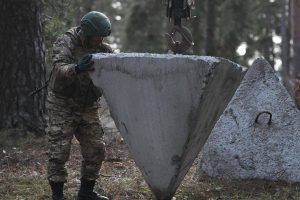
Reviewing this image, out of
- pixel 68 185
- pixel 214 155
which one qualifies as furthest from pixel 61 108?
pixel 214 155

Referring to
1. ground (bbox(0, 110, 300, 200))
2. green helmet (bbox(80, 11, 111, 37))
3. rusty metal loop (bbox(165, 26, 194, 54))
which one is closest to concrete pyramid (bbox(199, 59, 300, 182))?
ground (bbox(0, 110, 300, 200))

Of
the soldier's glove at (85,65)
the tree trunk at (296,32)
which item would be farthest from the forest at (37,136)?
the tree trunk at (296,32)

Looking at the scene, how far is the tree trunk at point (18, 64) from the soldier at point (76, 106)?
12.0 feet

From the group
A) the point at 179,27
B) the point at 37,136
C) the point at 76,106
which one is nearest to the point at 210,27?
the point at 37,136

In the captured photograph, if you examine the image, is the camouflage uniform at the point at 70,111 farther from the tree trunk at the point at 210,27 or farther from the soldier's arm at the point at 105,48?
the tree trunk at the point at 210,27

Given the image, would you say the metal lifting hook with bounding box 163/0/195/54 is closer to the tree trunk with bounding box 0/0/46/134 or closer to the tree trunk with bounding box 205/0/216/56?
the tree trunk with bounding box 0/0/46/134

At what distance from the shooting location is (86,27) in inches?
204

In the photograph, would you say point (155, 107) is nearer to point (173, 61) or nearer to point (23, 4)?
point (173, 61)

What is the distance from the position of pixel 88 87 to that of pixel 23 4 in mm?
4113

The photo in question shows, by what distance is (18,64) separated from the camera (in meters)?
8.96

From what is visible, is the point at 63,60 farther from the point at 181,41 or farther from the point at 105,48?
the point at 181,41

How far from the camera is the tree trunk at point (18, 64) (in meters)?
8.94

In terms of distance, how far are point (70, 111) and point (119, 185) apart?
1.18m

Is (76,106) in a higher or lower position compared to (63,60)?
lower
